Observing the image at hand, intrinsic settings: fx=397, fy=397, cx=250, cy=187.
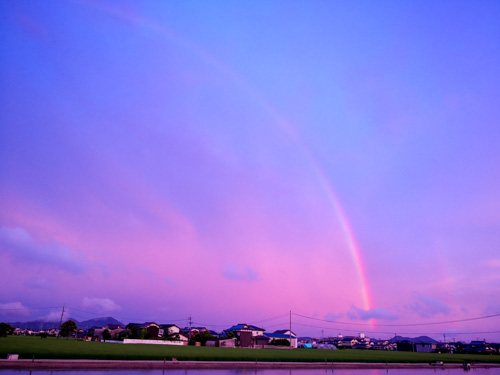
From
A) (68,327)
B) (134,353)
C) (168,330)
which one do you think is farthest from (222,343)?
(134,353)

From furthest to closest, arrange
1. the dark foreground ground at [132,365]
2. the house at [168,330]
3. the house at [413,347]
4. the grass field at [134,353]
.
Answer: the house at [413,347] < the house at [168,330] < the grass field at [134,353] < the dark foreground ground at [132,365]

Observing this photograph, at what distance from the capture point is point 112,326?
135125 millimetres

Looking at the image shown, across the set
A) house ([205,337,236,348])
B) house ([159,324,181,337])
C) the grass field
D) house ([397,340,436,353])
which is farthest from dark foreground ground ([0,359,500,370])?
house ([397,340,436,353])

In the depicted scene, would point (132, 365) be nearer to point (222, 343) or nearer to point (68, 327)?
point (222, 343)

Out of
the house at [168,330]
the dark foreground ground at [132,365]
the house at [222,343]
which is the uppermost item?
the house at [168,330]

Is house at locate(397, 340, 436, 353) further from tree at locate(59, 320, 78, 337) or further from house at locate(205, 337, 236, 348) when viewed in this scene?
tree at locate(59, 320, 78, 337)

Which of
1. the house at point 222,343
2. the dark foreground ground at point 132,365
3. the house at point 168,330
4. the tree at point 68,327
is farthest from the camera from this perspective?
the house at point 168,330

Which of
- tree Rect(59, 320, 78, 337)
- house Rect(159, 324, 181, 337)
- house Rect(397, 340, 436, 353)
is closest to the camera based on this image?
tree Rect(59, 320, 78, 337)

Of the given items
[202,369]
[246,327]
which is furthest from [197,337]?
[202,369]

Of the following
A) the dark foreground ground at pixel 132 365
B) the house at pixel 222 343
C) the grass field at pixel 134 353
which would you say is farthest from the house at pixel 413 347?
the dark foreground ground at pixel 132 365

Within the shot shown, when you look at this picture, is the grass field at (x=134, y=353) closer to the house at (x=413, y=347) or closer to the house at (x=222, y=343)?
the house at (x=222, y=343)

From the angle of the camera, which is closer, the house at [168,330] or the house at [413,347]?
the house at [168,330]

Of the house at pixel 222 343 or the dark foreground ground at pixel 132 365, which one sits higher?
the house at pixel 222 343

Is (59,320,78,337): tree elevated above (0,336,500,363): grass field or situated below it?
above
